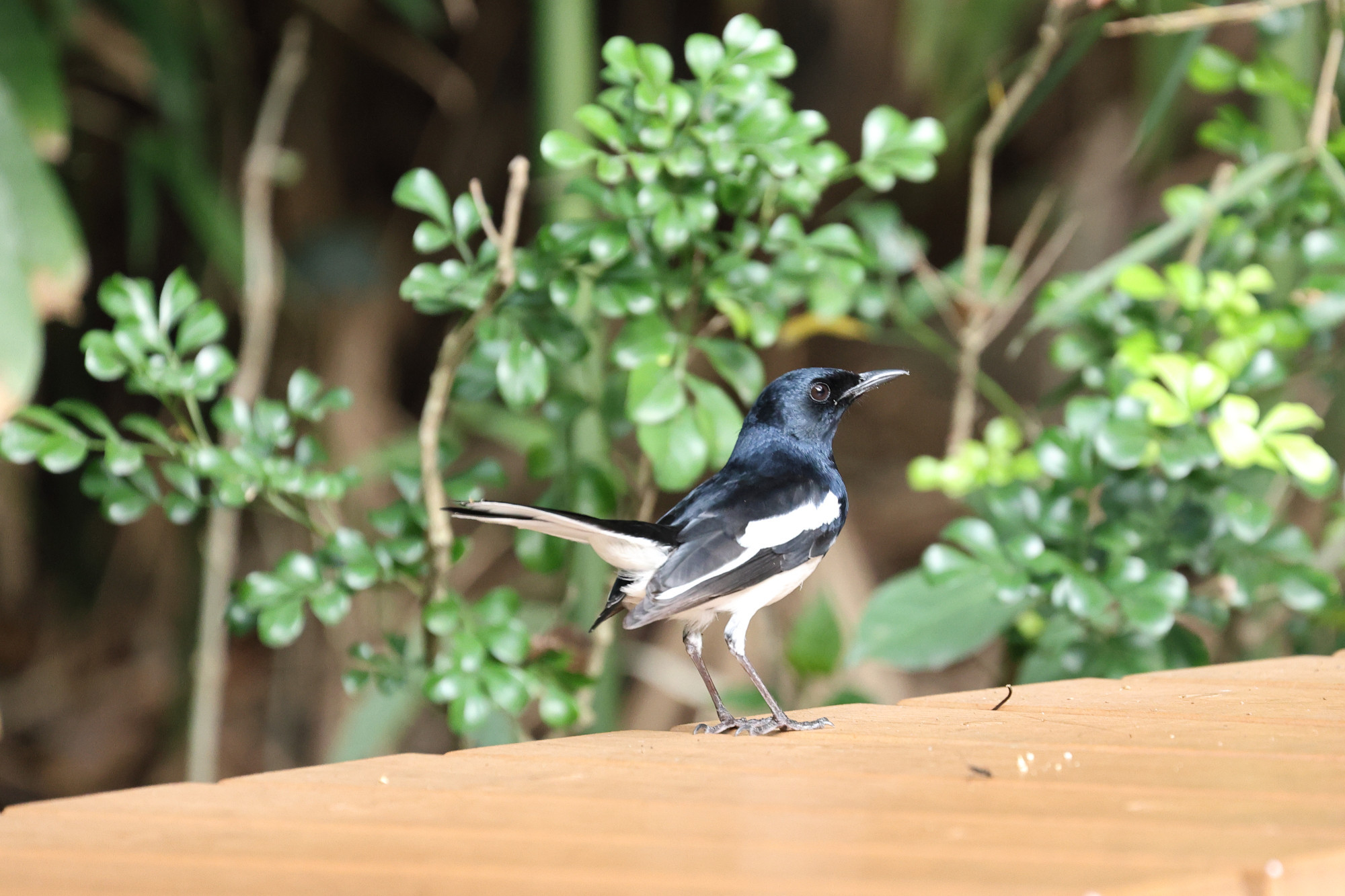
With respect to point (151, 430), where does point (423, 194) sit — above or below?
above

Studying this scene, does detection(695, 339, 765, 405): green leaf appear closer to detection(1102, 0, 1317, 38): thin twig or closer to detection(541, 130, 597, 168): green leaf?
detection(541, 130, 597, 168): green leaf

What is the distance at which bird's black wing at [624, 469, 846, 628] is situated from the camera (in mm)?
1445

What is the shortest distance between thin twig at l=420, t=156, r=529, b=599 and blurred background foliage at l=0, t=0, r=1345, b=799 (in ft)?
0.13

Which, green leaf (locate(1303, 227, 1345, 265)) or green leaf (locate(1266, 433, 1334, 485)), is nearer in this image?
green leaf (locate(1266, 433, 1334, 485))

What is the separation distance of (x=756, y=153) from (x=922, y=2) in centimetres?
137

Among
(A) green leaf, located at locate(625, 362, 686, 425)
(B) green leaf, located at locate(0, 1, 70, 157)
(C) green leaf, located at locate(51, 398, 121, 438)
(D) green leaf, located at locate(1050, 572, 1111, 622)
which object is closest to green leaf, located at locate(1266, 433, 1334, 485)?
(D) green leaf, located at locate(1050, 572, 1111, 622)

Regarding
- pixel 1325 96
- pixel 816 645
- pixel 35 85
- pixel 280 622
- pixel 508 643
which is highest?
pixel 35 85

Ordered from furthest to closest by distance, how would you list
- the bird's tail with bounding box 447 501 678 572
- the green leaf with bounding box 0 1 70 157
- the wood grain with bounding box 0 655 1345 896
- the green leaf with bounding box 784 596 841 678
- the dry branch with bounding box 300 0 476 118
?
the dry branch with bounding box 300 0 476 118 → the green leaf with bounding box 784 596 841 678 → the green leaf with bounding box 0 1 70 157 → the bird's tail with bounding box 447 501 678 572 → the wood grain with bounding box 0 655 1345 896

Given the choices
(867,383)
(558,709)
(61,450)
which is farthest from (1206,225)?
(61,450)

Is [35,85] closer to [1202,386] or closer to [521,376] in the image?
[521,376]

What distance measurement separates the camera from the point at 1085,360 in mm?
2197

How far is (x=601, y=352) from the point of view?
2137 mm

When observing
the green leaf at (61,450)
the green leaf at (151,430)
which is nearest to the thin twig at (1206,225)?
the green leaf at (151,430)

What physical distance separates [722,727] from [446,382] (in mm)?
649
